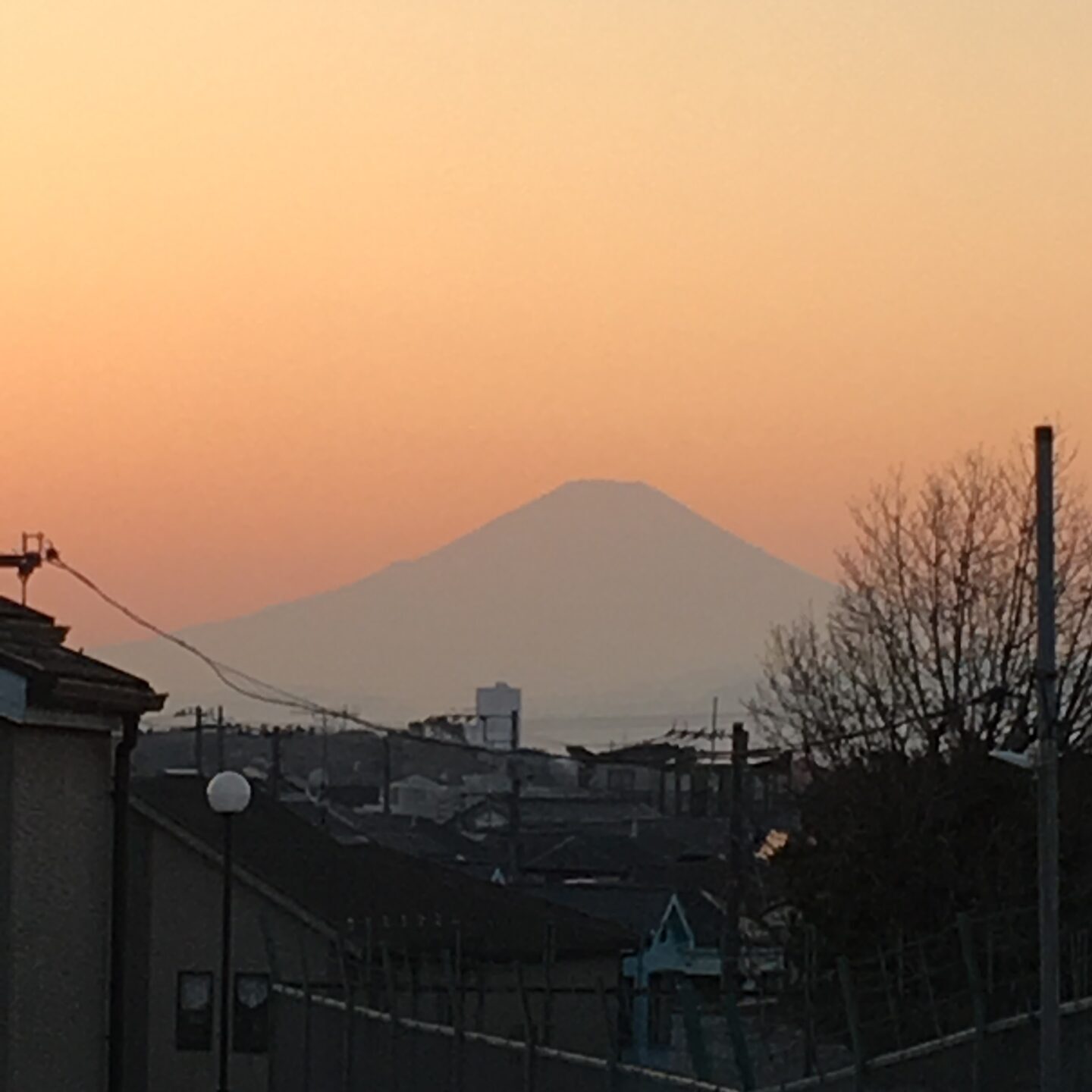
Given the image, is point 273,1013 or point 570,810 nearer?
point 273,1013

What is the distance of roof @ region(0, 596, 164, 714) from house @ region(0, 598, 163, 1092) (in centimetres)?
2

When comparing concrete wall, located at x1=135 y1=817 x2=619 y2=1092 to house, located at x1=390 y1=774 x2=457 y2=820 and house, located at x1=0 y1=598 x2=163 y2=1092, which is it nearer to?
house, located at x1=0 y1=598 x2=163 y2=1092

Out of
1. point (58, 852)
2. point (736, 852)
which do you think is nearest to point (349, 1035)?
point (58, 852)

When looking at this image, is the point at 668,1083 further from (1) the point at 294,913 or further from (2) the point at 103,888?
(1) the point at 294,913

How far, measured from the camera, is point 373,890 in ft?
114

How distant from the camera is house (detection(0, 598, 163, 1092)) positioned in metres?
19.5

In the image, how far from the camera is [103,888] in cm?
2127

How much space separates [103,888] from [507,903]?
16.8m

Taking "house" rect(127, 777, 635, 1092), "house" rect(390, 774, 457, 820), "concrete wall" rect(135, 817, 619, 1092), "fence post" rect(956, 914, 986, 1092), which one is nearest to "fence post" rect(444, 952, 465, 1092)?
"house" rect(127, 777, 635, 1092)

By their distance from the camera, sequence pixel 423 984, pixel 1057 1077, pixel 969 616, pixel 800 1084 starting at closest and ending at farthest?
pixel 1057 1077, pixel 800 1084, pixel 423 984, pixel 969 616

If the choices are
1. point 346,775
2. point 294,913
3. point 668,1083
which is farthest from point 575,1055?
point 346,775

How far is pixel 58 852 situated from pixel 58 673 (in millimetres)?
1759

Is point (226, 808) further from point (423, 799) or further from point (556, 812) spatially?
point (423, 799)

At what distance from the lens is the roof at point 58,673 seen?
1925 cm
